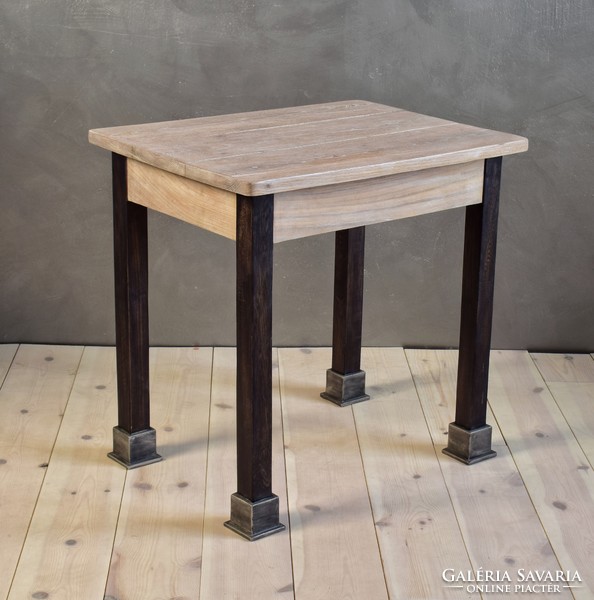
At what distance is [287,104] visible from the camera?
10.5 ft

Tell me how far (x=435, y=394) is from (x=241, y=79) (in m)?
1.01

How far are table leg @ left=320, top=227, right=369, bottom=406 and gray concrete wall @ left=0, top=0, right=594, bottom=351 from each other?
36cm

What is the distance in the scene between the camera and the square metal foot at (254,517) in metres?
2.41

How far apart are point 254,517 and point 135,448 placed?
438 millimetres

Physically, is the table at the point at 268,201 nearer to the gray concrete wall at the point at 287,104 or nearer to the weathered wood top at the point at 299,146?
the weathered wood top at the point at 299,146

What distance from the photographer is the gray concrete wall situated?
10.4 ft

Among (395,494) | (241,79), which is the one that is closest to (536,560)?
(395,494)

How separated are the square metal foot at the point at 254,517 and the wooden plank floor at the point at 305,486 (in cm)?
3

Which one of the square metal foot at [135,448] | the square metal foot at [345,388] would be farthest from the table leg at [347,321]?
the square metal foot at [135,448]

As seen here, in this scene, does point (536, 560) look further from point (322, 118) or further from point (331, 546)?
point (322, 118)

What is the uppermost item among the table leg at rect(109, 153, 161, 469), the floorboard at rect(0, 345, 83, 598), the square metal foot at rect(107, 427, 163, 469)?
the table leg at rect(109, 153, 161, 469)

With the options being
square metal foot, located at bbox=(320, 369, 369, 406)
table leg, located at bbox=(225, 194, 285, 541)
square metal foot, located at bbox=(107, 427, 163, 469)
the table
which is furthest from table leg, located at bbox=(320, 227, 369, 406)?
table leg, located at bbox=(225, 194, 285, 541)

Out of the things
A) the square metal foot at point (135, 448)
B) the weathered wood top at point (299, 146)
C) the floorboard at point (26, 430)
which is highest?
the weathered wood top at point (299, 146)

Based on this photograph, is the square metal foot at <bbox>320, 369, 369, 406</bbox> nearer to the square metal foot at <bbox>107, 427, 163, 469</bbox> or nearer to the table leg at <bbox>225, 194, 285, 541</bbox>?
the square metal foot at <bbox>107, 427, 163, 469</bbox>
